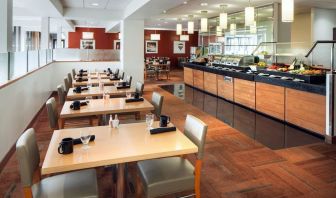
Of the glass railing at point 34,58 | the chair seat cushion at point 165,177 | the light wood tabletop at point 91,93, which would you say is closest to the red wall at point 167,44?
the glass railing at point 34,58

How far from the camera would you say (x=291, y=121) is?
16.7ft

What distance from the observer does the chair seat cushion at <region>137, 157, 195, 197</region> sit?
204cm

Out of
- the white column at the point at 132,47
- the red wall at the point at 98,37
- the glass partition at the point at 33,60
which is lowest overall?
the glass partition at the point at 33,60

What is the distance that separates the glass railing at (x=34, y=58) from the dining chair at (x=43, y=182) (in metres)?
2.10

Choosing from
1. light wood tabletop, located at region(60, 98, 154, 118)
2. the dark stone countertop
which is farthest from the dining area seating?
the dark stone countertop

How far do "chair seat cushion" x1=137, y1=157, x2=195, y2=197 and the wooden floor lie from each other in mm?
677

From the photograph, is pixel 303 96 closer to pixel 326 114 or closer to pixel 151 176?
pixel 326 114

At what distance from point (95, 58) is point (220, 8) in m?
4.71

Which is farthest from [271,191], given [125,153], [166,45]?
[166,45]

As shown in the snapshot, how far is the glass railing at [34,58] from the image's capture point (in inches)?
152

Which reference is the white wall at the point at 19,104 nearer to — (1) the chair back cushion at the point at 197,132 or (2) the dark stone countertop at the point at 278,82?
(1) the chair back cushion at the point at 197,132

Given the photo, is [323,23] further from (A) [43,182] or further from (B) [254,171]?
(A) [43,182]

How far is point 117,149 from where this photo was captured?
79.5 inches

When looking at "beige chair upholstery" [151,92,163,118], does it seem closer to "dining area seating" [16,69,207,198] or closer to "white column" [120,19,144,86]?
"dining area seating" [16,69,207,198]
